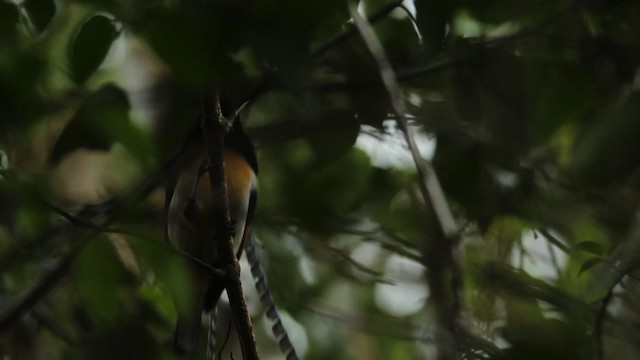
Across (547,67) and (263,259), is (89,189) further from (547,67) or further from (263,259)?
(547,67)

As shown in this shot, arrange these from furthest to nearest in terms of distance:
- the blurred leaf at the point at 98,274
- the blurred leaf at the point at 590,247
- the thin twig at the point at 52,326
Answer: the thin twig at the point at 52,326 < the blurred leaf at the point at 590,247 < the blurred leaf at the point at 98,274

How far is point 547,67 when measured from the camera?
155 cm

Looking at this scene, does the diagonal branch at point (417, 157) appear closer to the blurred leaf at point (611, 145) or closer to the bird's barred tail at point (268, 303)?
the blurred leaf at point (611, 145)

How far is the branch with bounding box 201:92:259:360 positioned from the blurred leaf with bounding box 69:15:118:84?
0.31 metres

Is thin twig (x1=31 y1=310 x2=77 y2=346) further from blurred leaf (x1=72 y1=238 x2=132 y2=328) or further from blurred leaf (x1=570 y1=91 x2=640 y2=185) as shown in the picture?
blurred leaf (x1=570 y1=91 x2=640 y2=185)

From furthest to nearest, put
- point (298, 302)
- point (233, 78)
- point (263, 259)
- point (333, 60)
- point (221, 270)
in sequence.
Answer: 1. point (263, 259)
2. point (298, 302)
3. point (333, 60)
4. point (221, 270)
5. point (233, 78)

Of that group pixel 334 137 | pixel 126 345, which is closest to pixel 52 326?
pixel 126 345

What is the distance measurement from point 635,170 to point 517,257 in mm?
713

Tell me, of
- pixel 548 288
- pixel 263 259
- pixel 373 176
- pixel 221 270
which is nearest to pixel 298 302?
pixel 263 259

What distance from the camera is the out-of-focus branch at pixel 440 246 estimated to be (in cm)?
116

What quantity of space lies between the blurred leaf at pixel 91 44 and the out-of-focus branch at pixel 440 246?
0.32 m

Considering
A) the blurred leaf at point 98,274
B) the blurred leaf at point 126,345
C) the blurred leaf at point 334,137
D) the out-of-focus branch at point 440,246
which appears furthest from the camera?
the blurred leaf at point 126,345

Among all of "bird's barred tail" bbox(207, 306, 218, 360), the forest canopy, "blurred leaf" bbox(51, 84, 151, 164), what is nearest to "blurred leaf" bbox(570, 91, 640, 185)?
the forest canopy

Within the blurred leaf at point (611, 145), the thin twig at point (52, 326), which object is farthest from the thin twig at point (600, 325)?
the thin twig at point (52, 326)
